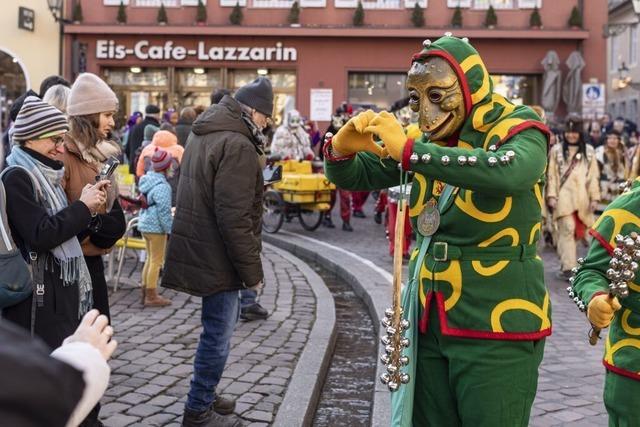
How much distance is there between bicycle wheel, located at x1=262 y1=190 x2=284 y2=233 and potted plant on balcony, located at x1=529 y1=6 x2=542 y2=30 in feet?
43.2

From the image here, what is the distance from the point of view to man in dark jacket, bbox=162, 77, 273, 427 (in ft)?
14.6

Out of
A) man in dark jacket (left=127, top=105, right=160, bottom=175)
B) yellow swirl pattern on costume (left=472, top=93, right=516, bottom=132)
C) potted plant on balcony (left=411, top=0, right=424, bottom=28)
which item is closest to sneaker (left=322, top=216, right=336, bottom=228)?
man in dark jacket (left=127, top=105, right=160, bottom=175)

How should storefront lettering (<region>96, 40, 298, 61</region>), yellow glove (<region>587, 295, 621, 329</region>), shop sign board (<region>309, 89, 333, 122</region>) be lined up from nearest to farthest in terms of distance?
1. yellow glove (<region>587, 295, 621, 329</region>)
2. shop sign board (<region>309, 89, 333, 122</region>)
3. storefront lettering (<region>96, 40, 298, 61</region>)

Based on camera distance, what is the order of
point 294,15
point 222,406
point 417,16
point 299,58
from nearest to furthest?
Answer: 1. point 222,406
2. point 417,16
3. point 294,15
4. point 299,58

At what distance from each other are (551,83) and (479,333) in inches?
848

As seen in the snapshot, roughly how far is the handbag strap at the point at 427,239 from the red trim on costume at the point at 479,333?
0.14 metres

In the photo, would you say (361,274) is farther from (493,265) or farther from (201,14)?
(201,14)

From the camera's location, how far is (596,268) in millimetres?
3002

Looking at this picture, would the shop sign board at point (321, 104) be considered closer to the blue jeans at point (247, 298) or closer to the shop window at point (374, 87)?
the shop window at point (374, 87)

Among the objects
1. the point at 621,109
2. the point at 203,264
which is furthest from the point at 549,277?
the point at 621,109

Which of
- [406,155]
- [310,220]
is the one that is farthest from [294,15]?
[406,155]

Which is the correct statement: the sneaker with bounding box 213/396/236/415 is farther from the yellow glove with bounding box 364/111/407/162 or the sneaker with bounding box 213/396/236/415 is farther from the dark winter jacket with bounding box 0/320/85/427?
the dark winter jacket with bounding box 0/320/85/427

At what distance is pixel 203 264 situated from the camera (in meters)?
4.48

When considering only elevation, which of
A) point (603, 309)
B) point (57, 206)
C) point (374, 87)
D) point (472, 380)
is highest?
point (374, 87)
